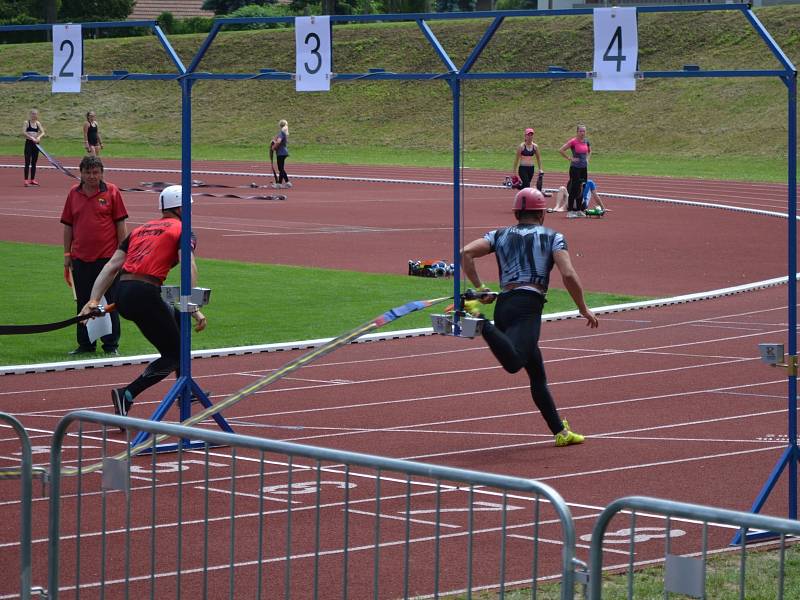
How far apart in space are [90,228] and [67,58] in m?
3.39

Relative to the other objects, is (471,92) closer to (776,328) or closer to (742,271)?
(742,271)

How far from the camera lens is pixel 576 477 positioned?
9.70m

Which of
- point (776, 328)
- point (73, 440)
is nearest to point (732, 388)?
point (776, 328)

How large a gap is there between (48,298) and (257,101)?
158 feet

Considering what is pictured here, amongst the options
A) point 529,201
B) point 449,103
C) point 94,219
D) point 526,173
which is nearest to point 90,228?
point 94,219

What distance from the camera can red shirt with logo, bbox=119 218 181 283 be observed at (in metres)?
10.7

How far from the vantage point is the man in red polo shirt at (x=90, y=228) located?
45.6 feet

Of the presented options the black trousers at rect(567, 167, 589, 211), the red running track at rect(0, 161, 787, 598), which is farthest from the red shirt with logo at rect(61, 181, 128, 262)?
the black trousers at rect(567, 167, 589, 211)

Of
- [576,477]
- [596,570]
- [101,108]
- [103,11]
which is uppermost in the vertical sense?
[103,11]

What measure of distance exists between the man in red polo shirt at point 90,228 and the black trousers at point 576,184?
57.4 feet

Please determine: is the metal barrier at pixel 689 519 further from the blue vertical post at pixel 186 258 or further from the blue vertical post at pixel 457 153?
the blue vertical post at pixel 186 258

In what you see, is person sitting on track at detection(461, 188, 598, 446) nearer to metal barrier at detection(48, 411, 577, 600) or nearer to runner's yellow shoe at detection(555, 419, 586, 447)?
runner's yellow shoe at detection(555, 419, 586, 447)

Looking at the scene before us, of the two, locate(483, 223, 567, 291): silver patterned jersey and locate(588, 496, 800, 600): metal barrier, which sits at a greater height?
locate(483, 223, 567, 291): silver patterned jersey

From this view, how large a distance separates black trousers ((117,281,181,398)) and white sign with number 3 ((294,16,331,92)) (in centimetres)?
200
